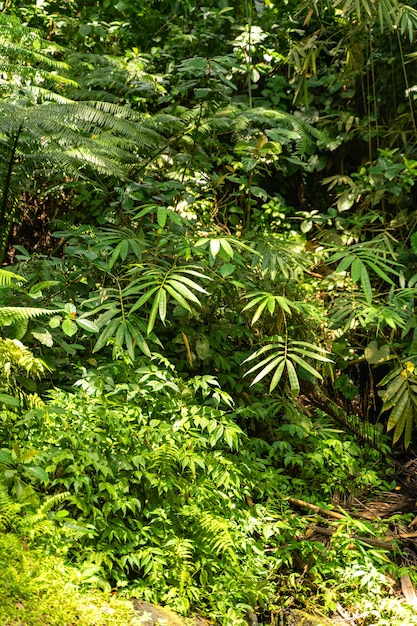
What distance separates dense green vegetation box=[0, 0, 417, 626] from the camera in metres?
2.35

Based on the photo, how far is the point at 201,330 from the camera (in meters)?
3.56

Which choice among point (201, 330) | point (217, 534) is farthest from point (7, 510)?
point (201, 330)

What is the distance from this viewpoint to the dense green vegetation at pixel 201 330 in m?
2.35

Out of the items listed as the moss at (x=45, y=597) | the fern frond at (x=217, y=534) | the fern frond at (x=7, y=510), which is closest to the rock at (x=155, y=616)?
the moss at (x=45, y=597)

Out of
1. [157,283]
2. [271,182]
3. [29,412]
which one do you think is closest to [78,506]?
[29,412]

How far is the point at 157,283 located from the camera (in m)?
2.83

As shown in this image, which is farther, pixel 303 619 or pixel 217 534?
pixel 303 619

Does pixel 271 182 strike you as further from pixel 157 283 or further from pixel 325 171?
pixel 157 283

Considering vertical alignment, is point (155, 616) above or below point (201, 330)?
below

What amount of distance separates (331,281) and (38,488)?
2.47 m

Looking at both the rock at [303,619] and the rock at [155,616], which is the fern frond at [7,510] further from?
the rock at [303,619]

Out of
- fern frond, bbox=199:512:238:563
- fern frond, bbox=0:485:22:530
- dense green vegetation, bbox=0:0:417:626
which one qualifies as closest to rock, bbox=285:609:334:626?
dense green vegetation, bbox=0:0:417:626

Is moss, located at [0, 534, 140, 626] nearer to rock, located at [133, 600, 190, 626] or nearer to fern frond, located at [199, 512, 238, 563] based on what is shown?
rock, located at [133, 600, 190, 626]

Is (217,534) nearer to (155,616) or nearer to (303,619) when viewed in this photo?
(155,616)
